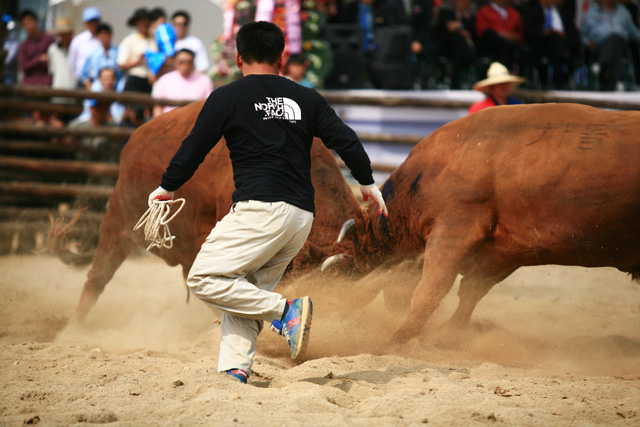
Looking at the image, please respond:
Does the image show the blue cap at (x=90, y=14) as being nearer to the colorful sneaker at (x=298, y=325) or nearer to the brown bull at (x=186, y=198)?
the brown bull at (x=186, y=198)

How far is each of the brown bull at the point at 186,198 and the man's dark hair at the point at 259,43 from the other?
48.7 inches

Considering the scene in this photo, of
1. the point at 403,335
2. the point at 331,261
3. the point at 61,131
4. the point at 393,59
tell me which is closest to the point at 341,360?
Answer: the point at 403,335

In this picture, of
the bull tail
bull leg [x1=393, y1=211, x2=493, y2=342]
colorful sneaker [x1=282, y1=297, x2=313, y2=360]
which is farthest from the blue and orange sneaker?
the bull tail

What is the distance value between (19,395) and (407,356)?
2.23m

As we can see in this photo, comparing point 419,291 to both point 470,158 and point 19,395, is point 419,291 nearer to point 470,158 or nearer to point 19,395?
point 470,158

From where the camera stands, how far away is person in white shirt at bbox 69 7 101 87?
33.5 ft

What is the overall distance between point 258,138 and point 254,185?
0.78 feet

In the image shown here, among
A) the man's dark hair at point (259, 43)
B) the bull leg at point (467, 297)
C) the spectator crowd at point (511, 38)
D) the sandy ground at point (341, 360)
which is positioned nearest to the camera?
the sandy ground at point (341, 360)

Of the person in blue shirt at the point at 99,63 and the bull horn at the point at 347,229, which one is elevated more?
the person in blue shirt at the point at 99,63

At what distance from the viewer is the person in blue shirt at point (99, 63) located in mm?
10203

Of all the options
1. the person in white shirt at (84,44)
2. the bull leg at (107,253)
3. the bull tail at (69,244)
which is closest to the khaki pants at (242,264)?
the bull leg at (107,253)

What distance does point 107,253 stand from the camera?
588cm

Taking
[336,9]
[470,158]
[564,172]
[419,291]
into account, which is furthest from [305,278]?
[336,9]

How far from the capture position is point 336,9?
1045 centimetres
